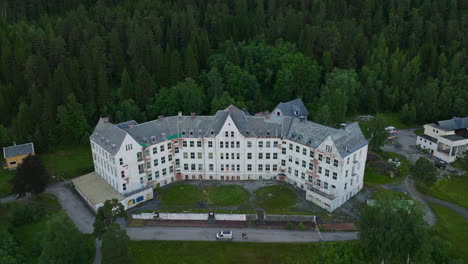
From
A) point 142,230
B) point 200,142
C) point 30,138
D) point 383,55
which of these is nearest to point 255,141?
point 200,142

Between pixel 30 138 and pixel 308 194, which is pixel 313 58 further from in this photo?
pixel 30 138

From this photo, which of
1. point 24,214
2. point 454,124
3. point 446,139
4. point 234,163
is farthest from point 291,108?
point 24,214

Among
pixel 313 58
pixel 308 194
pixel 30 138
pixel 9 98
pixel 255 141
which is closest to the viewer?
pixel 308 194

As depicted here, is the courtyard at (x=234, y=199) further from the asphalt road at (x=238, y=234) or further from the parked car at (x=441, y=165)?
the parked car at (x=441, y=165)

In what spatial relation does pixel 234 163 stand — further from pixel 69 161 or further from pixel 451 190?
pixel 451 190

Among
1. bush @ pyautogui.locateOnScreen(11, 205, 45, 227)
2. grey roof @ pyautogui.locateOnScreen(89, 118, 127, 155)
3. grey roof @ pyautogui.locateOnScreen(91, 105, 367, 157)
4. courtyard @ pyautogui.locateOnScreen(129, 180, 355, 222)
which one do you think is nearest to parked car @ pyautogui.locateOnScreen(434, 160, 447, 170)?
grey roof @ pyautogui.locateOnScreen(91, 105, 367, 157)

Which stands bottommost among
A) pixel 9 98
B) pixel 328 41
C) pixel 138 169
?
pixel 138 169

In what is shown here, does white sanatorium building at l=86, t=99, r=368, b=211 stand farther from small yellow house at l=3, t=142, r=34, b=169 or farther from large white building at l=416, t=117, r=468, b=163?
large white building at l=416, t=117, r=468, b=163
